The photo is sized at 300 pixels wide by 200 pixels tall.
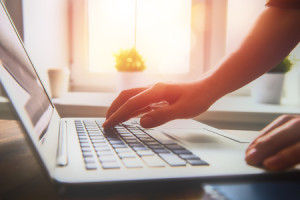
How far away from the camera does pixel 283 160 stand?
12.9 inches

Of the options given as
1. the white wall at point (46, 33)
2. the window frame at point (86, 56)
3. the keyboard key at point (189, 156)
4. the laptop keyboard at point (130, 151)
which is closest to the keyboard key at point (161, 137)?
the laptop keyboard at point (130, 151)

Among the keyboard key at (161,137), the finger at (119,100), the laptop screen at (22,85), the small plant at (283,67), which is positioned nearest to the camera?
the laptop screen at (22,85)

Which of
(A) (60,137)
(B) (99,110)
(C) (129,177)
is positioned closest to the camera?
(C) (129,177)

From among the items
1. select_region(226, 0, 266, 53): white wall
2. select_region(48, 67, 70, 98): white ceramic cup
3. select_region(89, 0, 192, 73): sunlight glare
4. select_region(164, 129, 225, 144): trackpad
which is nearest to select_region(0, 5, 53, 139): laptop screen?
select_region(164, 129, 225, 144): trackpad

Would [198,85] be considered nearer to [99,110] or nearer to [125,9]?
[99,110]

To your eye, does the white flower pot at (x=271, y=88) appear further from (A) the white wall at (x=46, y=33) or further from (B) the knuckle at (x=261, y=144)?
(A) the white wall at (x=46, y=33)

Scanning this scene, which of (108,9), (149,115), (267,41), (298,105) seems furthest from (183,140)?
(108,9)

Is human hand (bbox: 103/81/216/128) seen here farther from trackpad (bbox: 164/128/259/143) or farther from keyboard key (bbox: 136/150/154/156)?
keyboard key (bbox: 136/150/154/156)

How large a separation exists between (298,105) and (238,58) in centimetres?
60

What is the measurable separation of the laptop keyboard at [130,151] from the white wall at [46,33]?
775mm

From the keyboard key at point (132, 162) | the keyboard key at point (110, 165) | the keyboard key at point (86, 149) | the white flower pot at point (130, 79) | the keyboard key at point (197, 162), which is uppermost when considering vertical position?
the white flower pot at point (130, 79)

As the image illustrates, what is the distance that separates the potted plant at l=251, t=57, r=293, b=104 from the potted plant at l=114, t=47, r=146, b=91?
0.54 meters

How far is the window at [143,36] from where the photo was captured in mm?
1468

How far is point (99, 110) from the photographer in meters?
0.98
